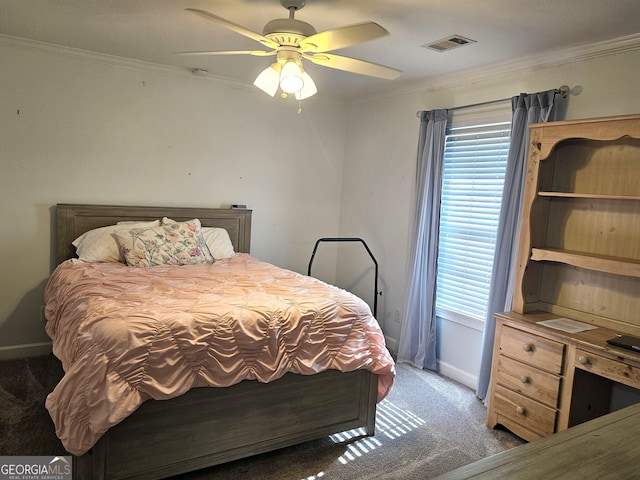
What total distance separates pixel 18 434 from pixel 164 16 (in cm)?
251

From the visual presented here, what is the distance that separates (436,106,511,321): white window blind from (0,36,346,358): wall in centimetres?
158

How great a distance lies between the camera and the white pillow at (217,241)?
3.99m

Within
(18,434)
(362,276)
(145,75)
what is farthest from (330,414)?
(145,75)

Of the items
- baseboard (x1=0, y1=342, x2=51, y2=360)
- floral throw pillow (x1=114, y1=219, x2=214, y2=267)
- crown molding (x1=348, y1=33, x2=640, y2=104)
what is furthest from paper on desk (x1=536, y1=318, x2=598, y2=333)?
baseboard (x1=0, y1=342, x2=51, y2=360)

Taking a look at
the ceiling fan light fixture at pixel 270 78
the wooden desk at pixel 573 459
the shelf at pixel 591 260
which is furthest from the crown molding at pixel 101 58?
the wooden desk at pixel 573 459

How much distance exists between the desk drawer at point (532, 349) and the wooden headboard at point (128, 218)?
2.53 metres

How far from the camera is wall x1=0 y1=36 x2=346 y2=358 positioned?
11.7 feet

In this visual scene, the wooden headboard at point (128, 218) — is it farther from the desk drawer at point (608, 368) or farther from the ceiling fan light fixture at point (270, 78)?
the desk drawer at point (608, 368)

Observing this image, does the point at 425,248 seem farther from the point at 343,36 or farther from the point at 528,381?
the point at 343,36

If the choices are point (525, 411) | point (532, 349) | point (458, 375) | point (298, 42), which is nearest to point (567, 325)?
point (532, 349)

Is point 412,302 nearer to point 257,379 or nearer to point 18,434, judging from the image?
point 257,379

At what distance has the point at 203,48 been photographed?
11.1 ft

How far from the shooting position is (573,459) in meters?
0.89

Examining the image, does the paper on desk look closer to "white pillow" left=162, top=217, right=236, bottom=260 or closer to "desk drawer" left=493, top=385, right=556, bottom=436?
"desk drawer" left=493, top=385, right=556, bottom=436
